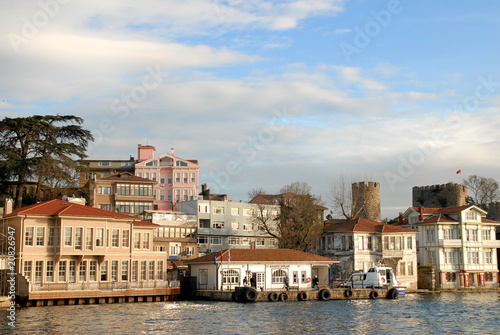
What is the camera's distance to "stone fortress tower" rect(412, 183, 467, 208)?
3634 inches

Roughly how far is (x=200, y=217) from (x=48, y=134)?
2029 cm

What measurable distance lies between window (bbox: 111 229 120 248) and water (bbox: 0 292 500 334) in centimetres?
626

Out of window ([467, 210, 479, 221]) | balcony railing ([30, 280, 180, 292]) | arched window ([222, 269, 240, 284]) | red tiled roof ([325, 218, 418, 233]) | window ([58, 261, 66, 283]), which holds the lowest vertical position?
balcony railing ([30, 280, 180, 292])

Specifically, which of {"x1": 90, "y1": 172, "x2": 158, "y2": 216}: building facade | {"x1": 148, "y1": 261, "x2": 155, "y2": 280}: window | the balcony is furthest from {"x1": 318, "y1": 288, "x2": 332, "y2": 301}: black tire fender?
{"x1": 90, "y1": 172, "x2": 158, "y2": 216}: building facade

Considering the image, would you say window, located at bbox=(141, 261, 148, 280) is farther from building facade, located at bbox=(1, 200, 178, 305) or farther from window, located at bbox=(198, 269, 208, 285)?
window, located at bbox=(198, 269, 208, 285)

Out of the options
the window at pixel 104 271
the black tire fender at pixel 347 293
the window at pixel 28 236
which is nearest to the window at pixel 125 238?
the window at pixel 104 271

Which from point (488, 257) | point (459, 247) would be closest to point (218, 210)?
point (459, 247)

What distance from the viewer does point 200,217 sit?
74938mm

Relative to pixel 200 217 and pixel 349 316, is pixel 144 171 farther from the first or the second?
pixel 349 316

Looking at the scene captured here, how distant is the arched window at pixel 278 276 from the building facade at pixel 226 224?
17682 millimetres

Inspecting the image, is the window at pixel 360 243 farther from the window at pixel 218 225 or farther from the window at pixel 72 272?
the window at pixel 72 272

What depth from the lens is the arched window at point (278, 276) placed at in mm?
55362

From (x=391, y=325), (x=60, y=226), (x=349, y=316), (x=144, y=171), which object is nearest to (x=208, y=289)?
(x=60, y=226)

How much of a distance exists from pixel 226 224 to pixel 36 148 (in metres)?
24.4
